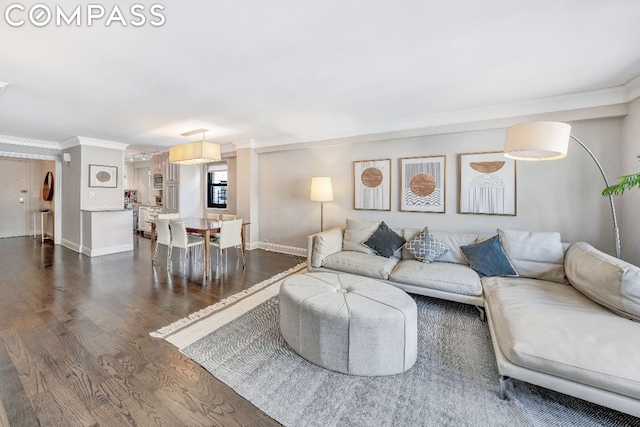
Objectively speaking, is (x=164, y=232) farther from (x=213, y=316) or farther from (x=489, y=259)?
(x=489, y=259)

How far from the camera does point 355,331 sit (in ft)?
5.67

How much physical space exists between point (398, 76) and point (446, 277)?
2066 millimetres

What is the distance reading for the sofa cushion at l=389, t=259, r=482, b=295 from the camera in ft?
8.37

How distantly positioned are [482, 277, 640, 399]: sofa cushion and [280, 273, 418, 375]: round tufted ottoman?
2.01 feet

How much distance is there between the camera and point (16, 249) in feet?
17.5

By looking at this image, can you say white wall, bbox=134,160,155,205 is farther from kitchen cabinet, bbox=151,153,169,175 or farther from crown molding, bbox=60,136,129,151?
crown molding, bbox=60,136,129,151

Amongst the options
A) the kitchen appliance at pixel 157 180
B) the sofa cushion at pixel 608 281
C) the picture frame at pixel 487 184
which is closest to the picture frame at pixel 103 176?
the kitchen appliance at pixel 157 180

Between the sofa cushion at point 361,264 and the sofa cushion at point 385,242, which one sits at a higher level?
the sofa cushion at point 385,242

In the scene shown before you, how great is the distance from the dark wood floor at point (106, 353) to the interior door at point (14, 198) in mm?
4646

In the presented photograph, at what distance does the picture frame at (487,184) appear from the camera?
335cm

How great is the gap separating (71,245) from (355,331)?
672 centimetres

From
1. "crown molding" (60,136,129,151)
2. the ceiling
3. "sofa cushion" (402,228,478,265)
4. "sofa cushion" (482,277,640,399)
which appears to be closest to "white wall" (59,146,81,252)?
"crown molding" (60,136,129,151)

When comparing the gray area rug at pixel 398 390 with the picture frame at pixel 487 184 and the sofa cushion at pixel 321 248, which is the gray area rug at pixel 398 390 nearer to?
the sofa cushion at pixel 321 248

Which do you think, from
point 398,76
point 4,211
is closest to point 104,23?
point 398,76
